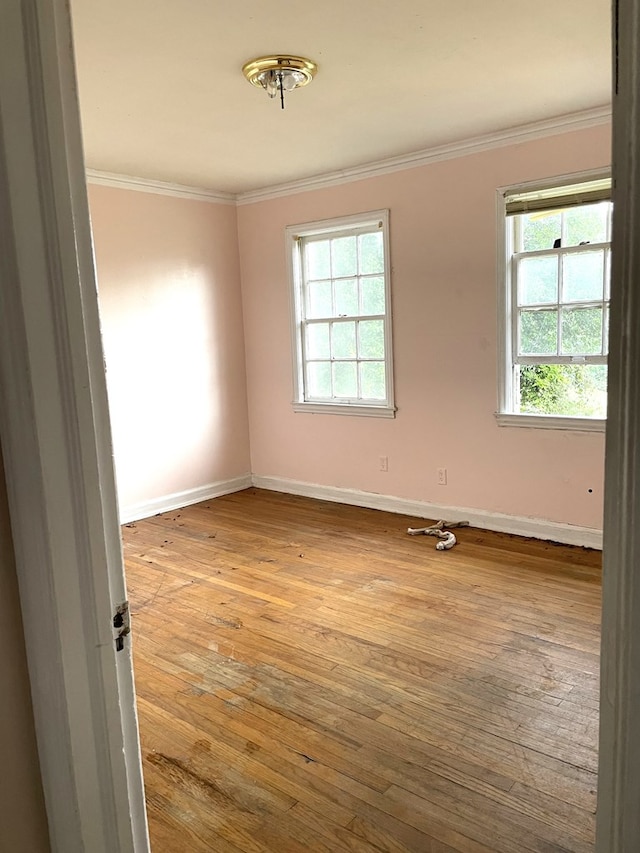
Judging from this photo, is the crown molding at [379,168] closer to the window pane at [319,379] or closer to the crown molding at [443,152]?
the crown molding at [443,152]

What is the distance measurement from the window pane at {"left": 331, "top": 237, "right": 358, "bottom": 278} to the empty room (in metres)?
0.02

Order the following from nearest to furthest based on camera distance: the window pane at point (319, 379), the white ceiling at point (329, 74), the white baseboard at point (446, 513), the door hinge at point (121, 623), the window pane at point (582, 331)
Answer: the door hinge at point (121, 623) < the white ceiling at point (329, 74) < the window pane at point (582, 331) < the white baseboard at point (446, 513) < the window pane at point (319, 379)

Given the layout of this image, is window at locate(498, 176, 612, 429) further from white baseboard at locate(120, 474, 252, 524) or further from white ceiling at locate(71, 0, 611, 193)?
white baseboard at locate(120, 474, 252, 524)

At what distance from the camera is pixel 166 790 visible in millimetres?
2012

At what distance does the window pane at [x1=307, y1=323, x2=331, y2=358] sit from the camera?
5.30 metres

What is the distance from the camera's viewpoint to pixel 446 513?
4.66 meters

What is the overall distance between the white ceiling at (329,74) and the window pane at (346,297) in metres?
0.97

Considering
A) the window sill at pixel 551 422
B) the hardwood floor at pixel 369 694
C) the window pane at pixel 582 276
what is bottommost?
the hardwood floor at pixel 369 694

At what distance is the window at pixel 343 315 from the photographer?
15.9ft

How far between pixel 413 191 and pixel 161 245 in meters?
1.98

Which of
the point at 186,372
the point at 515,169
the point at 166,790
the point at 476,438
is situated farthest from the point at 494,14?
the point at 186,372

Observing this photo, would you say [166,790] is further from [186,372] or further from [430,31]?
[186,372]

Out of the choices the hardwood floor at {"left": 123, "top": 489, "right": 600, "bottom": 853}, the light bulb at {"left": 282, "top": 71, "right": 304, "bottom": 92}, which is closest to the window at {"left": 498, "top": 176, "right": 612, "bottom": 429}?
the hardwood floor at {"left": 123, "top": 489, "right": 600, "bottom": 853}

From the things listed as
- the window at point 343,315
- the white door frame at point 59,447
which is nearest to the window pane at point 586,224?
the window at point 343,315
